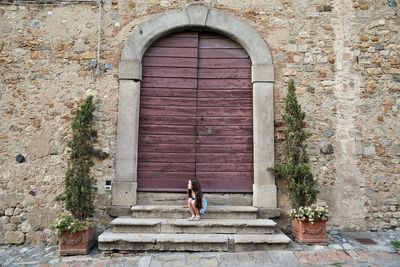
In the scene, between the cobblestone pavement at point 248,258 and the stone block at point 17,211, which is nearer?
the cobblestone pavement at point 248,258

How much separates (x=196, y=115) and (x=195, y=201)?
1475mm

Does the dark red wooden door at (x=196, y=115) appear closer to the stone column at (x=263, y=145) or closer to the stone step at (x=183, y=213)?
the stone column at (x=263, y=145)

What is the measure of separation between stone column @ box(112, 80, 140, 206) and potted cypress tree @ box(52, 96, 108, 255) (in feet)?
1.02

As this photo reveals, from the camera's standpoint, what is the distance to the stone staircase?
13.0ft

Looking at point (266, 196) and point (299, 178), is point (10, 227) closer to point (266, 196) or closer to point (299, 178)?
point (266, 196)

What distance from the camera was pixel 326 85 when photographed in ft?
16.9

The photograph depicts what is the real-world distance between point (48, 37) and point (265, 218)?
4.52 metres

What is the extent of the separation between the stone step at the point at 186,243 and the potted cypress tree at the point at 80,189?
0.36m

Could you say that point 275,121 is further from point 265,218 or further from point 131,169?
point 131,169

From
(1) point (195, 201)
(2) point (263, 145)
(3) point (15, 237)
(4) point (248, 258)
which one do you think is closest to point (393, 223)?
(2) point (263, 145)

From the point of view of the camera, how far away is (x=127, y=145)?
494 cm

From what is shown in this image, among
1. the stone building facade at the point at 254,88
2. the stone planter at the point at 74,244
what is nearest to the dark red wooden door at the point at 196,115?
the stone building facade at the point at 254,88

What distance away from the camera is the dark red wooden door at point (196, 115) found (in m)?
5.09

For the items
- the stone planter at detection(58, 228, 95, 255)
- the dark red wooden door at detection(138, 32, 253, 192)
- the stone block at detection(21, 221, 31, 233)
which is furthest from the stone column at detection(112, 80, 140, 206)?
the stone block at detection(21, 221, 31, 233)
